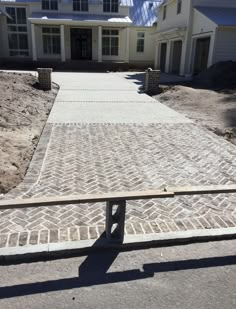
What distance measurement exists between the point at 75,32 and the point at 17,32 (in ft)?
21.3

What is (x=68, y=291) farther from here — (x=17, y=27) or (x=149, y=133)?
(x=17, y=27)

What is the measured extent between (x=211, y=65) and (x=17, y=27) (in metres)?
23.8

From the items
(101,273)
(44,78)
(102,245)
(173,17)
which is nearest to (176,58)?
(173,17)

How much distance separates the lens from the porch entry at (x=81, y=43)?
118 feet

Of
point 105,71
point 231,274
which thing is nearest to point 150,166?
point 231,274

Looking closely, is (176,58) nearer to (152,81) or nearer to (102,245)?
(152,81)

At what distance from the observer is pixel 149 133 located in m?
9.09

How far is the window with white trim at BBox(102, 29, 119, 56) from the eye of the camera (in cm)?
3571

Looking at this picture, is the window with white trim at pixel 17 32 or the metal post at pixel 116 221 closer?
the metal post at pixel 116 221

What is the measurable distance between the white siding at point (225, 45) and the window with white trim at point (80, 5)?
61.2 ft

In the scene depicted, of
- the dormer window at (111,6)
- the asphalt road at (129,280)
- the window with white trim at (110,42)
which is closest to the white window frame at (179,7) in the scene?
the dormer window at (111,6)

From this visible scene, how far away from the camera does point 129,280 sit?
325 centimetres

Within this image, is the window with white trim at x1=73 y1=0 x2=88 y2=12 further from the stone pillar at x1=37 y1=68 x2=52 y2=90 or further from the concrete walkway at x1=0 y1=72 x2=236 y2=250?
the concrete walkway at x1=0 y1=72 x2=236 y2=250

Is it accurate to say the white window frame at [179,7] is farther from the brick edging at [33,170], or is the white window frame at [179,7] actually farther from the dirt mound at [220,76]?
the brick edging at [33,170]
